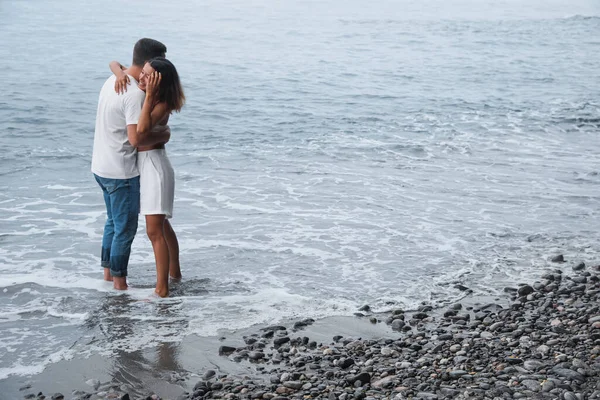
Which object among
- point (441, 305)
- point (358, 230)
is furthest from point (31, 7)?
point (441, 305)

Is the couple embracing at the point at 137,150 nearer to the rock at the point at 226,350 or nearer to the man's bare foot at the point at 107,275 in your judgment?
the man's bare foot at the point at 107,275

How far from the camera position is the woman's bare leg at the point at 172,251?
24.3ft

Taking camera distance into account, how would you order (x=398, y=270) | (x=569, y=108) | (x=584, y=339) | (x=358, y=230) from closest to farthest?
1. (x=584, y=339)
2. (x=398, y=270)
3. (x=358, y=230)
4. (x=569, y=108)

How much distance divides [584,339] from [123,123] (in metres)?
4.19

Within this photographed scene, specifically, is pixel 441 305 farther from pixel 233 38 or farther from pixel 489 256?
pixel 233 38

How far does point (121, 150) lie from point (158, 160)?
1.08ft

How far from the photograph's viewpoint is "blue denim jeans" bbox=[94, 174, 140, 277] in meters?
6.92

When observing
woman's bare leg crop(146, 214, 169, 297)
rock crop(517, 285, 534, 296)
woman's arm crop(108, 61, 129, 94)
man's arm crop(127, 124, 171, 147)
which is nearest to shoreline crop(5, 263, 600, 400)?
rock crop(517, 285, 534, 296)

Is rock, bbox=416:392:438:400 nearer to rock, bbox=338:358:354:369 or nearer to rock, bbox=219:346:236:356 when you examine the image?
rock, bbox=338:358:354:369

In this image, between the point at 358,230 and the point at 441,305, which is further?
the point at 358,230

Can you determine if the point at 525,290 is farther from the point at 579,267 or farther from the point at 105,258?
the point at 105,258

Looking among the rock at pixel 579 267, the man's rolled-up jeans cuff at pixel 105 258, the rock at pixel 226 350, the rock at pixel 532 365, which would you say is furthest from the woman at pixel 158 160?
the rock at pixel 579 267

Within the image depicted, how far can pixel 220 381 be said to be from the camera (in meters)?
5.51

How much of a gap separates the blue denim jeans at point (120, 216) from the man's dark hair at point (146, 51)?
104 centimetres
